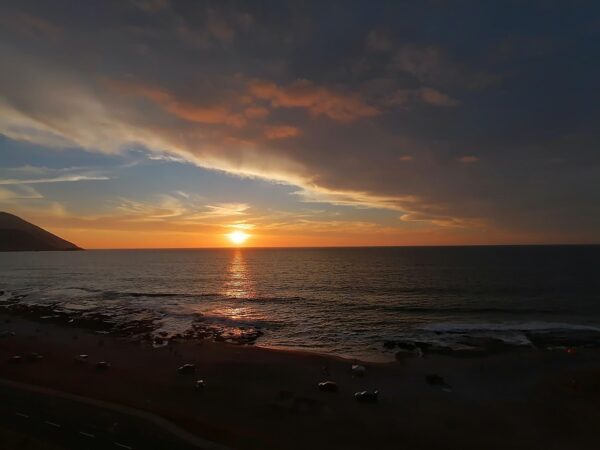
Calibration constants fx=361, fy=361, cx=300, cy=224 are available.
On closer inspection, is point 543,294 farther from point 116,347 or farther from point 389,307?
point 116,347

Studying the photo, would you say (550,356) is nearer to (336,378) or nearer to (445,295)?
(336,378)

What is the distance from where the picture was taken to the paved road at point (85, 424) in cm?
2650

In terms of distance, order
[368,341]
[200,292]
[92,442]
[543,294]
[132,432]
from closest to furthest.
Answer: [92,442] → [132,432] → [368,341] → [543,294] → [200,292]

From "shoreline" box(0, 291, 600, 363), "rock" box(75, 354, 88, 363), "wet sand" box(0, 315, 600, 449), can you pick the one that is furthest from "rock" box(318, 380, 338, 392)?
"rock" box(75, 354, 88, 363)

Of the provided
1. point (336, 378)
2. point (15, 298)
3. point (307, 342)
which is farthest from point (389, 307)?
point (15, 298)

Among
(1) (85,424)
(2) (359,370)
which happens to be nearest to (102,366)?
(1) (85,424)

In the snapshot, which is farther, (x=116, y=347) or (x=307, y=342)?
(x=307, y=342)

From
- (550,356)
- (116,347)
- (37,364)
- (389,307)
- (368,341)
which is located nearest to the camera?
(37,364)

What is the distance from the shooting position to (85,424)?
95.6ft

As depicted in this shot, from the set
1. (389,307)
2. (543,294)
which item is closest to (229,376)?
(389,307)

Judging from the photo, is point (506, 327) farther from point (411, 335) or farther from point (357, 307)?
point (357, 307)

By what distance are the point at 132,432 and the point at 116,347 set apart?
3111 centimetres

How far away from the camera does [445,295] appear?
325 feet

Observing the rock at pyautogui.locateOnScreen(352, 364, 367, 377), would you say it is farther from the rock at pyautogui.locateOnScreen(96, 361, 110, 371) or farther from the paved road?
the rock at pyautogui.locateOnScreen(96, 361, 110, 371)
